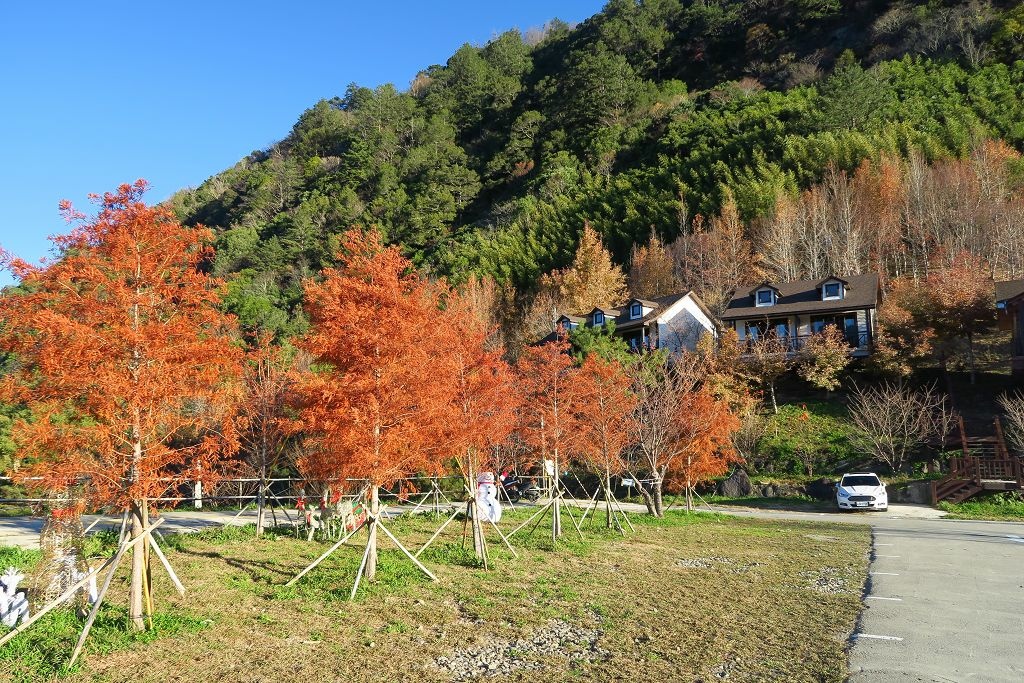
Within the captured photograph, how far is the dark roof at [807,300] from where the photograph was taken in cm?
3350

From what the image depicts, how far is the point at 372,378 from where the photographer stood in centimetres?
1011

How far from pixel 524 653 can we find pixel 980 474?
21.4m


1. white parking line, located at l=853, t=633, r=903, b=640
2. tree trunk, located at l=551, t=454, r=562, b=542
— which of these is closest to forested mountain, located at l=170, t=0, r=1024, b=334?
tree trunk, located at l=551, t=454, r=562, b=542

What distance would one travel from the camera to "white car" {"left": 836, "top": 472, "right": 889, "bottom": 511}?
69.6ft

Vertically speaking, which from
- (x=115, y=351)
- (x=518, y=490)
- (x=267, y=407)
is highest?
(x=115, y=351)

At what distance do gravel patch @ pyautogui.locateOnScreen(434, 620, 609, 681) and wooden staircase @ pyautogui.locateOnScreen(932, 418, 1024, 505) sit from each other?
1974 cm

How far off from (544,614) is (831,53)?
83.5 metres

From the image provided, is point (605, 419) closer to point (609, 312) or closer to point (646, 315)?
point (646, 315)

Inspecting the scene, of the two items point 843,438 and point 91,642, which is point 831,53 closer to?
point 843,438

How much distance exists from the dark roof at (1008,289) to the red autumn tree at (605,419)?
20.2 metres

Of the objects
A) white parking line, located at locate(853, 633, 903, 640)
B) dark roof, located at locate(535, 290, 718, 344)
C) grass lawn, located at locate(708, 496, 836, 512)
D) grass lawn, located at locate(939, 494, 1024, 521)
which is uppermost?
dark roof, located at locate(535, 290, 718, 344)

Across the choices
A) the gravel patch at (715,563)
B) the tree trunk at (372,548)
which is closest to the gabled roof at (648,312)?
the gravel patch at (715,563)

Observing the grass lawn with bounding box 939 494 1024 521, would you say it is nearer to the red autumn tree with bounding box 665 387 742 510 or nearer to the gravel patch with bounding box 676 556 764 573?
the red autumn tree with bounding box 665 387 742 510

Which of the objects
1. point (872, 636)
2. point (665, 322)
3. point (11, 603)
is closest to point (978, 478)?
point (665, 322)
